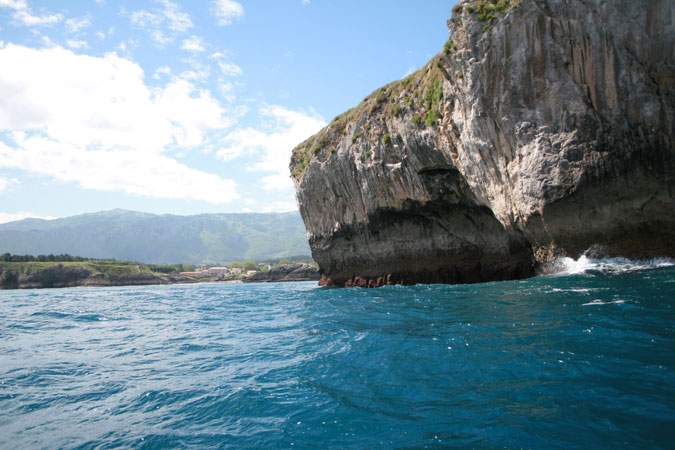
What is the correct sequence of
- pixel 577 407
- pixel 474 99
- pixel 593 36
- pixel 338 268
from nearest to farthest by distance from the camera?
pixel 577 407, pixel 593 36, pixel 474 99, pixel 338 268

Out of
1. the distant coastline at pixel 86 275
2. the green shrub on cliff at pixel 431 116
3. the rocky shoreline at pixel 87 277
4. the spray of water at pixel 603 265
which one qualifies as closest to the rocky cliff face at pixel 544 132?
the green shrub on cliff at pixel 431 116

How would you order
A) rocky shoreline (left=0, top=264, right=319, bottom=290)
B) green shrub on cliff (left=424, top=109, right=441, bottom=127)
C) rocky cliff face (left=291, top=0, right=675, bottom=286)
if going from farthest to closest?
rocky shoreline (left=0, top=264, right=319, bottom=290) < green shrub on cliff (left=424, top=109, right=441, bottom=127) < rocky cliff face (left=291, top=0, right=675, bottom=286)

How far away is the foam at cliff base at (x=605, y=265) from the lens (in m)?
13.7

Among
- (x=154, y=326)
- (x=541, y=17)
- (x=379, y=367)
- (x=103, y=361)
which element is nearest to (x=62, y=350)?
(x=103, y=361)

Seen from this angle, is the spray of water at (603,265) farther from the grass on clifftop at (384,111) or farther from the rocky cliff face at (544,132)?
the grass on clifftop at (384,111)

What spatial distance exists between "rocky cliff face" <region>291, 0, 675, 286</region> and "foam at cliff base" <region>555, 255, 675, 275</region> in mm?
315

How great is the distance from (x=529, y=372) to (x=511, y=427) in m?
1.58

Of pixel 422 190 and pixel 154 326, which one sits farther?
pixel 422 190

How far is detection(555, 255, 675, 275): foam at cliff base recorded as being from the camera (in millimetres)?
13695

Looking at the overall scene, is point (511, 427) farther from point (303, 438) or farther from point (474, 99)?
point (474, 99)

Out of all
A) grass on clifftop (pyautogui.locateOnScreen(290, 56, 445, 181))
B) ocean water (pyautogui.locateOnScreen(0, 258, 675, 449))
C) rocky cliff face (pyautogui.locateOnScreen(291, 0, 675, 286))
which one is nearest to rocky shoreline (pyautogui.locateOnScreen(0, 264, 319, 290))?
grass on clifftop (pyautogui.locateOnScreen(290, 56, 445, 181))

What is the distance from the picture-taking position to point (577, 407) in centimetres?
416

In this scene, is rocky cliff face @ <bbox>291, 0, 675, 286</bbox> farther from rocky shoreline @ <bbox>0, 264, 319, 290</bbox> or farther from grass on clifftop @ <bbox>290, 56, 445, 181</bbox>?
rocky shoreline @ <bbox>0, 264, 319, 290</bbox>

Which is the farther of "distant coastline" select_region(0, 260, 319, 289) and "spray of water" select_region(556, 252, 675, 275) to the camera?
"distant coastline" select_region(0, 260, 319, 289)
